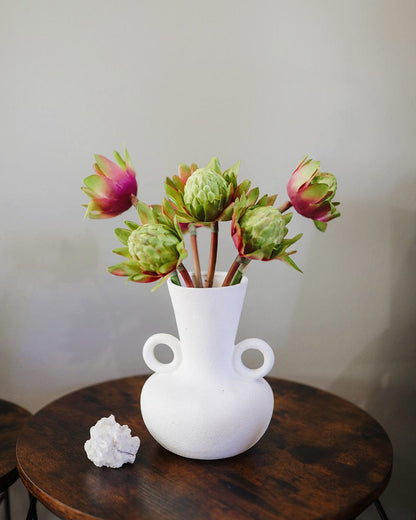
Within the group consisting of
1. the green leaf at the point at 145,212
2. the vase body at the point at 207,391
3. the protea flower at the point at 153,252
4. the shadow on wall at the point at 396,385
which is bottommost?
the shadow on wall at the point at 396,385

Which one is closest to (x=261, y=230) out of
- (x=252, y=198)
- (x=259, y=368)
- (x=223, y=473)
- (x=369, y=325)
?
(x=252, y=198)

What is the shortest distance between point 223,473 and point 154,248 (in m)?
0.37

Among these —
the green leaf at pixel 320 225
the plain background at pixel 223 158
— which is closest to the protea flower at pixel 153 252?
the green leaf at pixel 320 225

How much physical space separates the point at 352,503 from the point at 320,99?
1013 mm

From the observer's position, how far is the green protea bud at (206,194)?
0.76m

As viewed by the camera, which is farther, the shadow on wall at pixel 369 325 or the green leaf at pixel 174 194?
the shadow on wall at pixel 369 325

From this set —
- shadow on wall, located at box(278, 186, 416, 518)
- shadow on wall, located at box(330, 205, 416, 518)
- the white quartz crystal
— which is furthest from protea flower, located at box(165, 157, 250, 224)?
shadow on wall, located at box(330, 205, 416, 518)

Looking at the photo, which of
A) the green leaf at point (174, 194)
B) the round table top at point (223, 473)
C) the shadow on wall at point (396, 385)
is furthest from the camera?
the shadow on wall at point (396, 385)

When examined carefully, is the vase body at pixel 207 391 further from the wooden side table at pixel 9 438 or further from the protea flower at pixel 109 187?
the wooden side table at pixel 9 438

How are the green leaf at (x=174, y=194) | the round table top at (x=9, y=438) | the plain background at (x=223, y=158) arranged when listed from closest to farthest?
1. the green leaf at (x=174, y=194)
2. the round table top at (x=9, y=438)
3. the plain background at (x=223, y=158)

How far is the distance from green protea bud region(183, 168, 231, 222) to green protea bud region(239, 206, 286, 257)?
0.15ft

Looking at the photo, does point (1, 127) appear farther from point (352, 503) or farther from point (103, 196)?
point (352, 503)

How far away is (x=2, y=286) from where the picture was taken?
4.69ft

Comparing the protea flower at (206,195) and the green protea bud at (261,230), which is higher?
the protea flower at (206,195)
